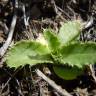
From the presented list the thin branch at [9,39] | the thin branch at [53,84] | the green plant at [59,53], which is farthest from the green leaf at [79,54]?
the thin branch at [9,39]

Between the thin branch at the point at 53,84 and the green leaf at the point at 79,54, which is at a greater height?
the green leaf at the point at 79,54

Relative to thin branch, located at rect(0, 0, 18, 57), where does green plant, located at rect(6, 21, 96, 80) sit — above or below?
below

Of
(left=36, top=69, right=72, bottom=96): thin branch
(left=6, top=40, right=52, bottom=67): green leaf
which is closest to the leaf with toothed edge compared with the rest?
(left=6, top=40, right=52, bottom=67): green leaf

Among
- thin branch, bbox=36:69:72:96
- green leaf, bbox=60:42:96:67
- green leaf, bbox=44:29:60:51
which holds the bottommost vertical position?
thin branch, bbox=36:69:72:96

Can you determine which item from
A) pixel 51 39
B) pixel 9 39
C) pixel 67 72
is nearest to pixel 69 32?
pixel 51 39

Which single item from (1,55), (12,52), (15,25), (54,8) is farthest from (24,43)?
(54,8)

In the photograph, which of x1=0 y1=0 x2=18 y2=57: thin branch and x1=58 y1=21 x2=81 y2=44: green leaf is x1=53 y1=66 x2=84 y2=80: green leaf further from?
x1=0 y1=0 x2=18 y2=57: thin branch

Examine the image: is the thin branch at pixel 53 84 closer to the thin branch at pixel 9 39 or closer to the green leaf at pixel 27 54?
the green leaf at pixel 27 54
